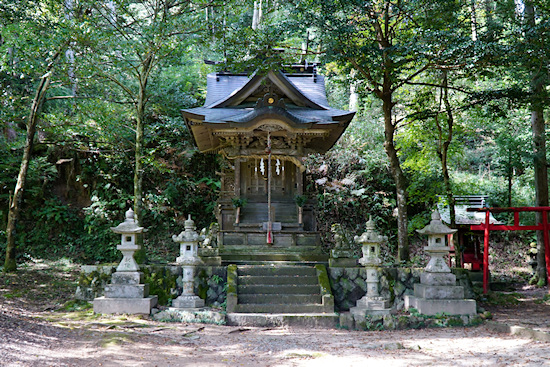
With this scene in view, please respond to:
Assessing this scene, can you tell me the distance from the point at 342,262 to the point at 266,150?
3762 mm

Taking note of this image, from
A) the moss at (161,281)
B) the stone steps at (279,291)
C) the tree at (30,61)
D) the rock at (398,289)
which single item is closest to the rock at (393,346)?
the stone steps at (279,291)

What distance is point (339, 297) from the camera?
29.5ft

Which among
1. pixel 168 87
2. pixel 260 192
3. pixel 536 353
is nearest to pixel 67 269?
pixel 260 192

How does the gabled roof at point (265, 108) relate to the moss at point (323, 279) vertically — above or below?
above

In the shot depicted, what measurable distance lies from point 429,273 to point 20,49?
34.2ft

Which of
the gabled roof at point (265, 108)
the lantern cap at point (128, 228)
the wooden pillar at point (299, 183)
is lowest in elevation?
the lantern cap at point (128, 228)

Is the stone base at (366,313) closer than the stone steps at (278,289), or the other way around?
the stone base at (366,313)

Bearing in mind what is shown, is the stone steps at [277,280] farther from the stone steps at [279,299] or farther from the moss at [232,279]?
the stone steps at [279,299]

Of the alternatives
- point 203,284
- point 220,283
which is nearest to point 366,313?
point 220,283

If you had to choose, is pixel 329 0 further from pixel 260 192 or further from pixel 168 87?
Result: pixel 168 87

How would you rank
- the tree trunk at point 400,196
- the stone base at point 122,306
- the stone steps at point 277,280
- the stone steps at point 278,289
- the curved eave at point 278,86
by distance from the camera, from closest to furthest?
the stone base at point 122,306, the stone steps at point 278,289, the stone steps at point 277,280, the tree trunk at point 400,196, the curved eave at point 278,86

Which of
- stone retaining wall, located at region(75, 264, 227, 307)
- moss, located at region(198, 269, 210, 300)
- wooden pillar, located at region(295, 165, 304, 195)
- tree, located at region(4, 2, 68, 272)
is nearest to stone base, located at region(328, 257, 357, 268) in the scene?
stone retaining wall, located at region(75, 264, 227, 307)

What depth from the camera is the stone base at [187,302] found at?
8273 millimetres

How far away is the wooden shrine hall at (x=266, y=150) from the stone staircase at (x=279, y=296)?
0.91 m
